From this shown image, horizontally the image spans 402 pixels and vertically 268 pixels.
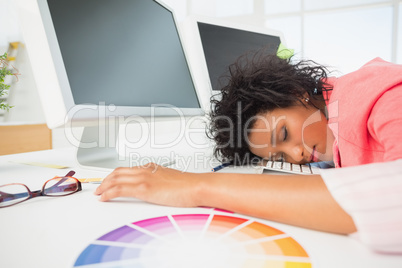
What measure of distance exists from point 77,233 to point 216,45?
94cm

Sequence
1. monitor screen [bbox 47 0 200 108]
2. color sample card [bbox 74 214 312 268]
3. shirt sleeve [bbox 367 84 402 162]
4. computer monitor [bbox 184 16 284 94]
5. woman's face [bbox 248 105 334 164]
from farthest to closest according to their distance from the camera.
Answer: computer monitor [bbox 184 16 284 94]
woman's face [bbox 248 105 334 164]
monitor screen [bbox 47 0 200 108]
shirt sleeve [bbox 367 84 402 162]
color sample card [bbox 74 214 312 268]

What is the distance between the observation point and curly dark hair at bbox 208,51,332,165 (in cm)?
81

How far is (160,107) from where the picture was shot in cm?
74

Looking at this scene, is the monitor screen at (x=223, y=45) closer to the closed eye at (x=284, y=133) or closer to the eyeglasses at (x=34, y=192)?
the closed eye at (x=284, y=133)

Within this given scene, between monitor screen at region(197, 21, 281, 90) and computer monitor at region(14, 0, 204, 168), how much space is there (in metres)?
0.15

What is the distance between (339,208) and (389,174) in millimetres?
61

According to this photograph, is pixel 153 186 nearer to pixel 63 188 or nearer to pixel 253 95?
pixel 63 188

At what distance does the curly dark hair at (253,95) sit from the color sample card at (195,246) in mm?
458

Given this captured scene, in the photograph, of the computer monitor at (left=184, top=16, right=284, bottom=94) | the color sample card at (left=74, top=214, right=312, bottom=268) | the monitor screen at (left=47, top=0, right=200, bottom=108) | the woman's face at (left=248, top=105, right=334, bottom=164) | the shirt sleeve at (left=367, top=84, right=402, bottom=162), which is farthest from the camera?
the computer monitor at (left=184, top=16, right=284, bottom=94)

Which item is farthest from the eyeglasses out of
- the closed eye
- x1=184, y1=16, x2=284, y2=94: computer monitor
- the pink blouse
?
x1=184, y1=16, x2=284, y2=94: computer monitor

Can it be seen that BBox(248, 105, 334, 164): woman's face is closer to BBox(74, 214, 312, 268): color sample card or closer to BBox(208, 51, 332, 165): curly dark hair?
BBox(208, 51, 332, 165): curly dark hair

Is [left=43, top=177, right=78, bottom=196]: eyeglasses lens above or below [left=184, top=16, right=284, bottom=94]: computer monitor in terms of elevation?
below

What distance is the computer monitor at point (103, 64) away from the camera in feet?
1.54

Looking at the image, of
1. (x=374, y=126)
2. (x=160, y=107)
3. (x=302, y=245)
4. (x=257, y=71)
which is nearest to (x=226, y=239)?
(x=302, y=245)
